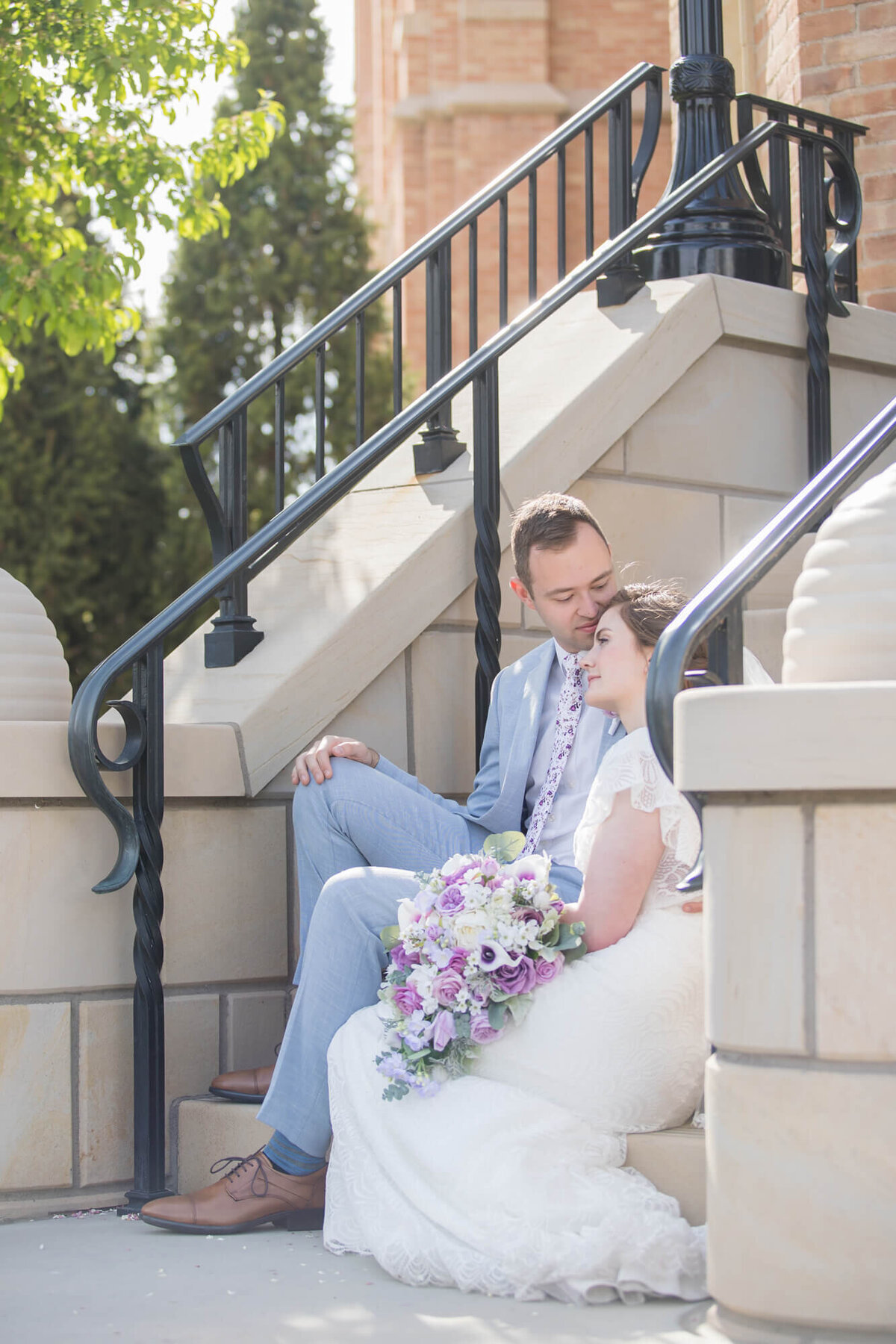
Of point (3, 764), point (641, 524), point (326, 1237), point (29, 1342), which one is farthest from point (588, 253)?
point (29, 1342)

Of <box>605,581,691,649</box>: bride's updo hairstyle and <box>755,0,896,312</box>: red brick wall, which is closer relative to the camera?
<box>605,581,691,649</box>: bride's updo hairstyle

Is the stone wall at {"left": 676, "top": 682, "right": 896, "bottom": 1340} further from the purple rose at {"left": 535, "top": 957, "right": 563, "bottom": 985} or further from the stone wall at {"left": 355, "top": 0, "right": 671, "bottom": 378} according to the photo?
the stone wall at {"left": 355, "top": 0, "right": 671, "bottom": 378}

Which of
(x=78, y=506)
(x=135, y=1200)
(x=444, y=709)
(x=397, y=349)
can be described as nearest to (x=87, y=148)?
(x=397, y=349)

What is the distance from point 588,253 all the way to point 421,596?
144 cm

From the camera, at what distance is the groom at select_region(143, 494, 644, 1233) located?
3.04m

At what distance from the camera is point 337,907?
10.1ft

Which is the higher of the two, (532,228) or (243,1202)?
(532,228)

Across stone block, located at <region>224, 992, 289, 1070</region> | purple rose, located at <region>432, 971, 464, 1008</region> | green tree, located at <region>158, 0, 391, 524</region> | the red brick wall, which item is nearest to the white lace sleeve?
purple rose, located at <region>432, 971, 464, 1008</region>

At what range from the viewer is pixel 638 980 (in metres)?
2.80

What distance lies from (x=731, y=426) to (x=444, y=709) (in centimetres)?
139

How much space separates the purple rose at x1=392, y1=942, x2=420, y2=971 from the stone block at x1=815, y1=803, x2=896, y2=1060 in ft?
2.97

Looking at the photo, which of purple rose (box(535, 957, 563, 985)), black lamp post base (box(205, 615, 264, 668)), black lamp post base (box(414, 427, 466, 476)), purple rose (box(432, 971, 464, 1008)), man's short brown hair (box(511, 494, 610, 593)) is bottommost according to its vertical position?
purple rose (box(432, 971, 464, 1008))

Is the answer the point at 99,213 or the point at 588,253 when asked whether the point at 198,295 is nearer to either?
the point at 99,213

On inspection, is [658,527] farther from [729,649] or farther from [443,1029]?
[443,1029]
